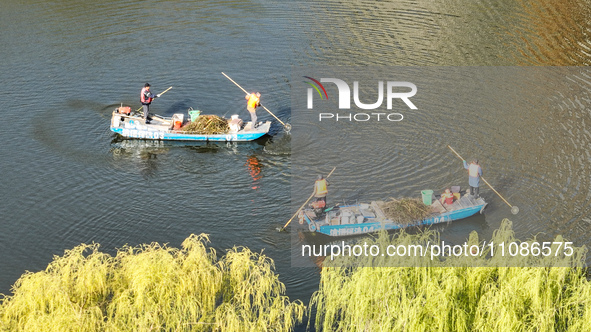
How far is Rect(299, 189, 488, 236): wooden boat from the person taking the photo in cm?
3195

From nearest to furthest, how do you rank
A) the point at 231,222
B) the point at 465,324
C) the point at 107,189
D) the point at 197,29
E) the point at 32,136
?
the point at 465,324 < the point at 231,222 < the point at 107,189 < the point at 32,136 < the point at 197,29

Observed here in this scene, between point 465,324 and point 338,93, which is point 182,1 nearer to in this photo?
point 338,93

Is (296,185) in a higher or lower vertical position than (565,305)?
higher

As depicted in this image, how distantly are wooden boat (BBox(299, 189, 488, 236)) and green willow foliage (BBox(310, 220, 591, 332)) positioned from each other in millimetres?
8234

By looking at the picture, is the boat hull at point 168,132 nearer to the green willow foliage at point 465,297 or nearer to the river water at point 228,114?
the river water at point 228,114

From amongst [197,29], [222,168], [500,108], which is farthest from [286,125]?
[197,29]

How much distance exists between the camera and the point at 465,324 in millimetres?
21484

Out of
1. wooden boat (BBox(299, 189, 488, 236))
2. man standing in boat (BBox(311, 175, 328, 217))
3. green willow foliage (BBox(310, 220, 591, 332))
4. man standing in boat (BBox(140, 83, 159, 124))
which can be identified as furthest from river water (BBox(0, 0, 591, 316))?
green willow foliage (BBox(310, 220, 591, 332))

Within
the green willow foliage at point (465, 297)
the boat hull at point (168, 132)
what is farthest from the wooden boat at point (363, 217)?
the boat hull at point (168, 132)

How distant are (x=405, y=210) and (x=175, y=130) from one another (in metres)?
15.7

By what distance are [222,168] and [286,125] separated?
586cm

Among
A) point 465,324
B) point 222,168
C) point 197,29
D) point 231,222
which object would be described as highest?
point 197,29

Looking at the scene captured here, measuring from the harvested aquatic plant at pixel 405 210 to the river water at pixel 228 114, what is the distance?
2270mm

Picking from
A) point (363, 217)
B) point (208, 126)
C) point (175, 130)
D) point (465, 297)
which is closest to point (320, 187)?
point (363, 217)
